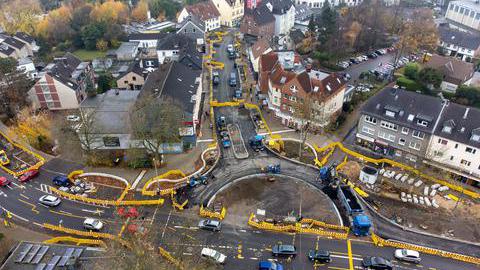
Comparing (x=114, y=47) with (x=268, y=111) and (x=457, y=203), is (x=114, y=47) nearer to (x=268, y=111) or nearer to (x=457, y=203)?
(x=268, y=111)

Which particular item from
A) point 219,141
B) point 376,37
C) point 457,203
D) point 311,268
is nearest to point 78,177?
point 219,141

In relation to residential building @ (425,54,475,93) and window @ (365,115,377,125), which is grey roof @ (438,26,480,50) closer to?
residential building @ (425,54,475,93)

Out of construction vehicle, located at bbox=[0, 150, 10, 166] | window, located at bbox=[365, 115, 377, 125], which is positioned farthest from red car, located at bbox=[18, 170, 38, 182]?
window, located at bbox=[365, 115, 377, 125]

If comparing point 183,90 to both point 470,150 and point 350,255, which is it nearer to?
point 350,255

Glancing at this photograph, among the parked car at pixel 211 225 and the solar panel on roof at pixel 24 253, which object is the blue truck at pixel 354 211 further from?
the solar panel on roof at pixel 24 253

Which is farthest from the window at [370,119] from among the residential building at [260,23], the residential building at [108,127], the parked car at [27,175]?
the residential building at [260,23]
